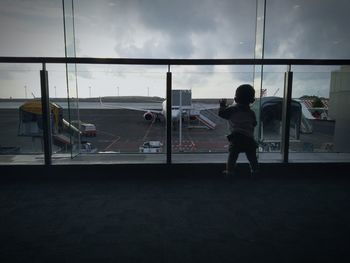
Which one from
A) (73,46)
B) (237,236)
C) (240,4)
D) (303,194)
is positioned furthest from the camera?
(240,4)

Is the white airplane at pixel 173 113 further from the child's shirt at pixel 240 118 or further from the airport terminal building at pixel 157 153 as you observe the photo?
the child's shirt at pixel 240 118

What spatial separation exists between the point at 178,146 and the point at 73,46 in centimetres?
292

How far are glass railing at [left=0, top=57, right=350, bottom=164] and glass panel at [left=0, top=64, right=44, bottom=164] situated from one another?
2cm

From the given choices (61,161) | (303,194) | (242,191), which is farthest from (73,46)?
(303,194)

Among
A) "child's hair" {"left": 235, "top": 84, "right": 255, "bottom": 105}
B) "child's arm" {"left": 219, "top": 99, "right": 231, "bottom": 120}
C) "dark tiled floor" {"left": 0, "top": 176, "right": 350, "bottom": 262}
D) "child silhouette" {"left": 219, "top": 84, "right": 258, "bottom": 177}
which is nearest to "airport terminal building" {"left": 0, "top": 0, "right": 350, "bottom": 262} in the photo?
"dark tiled floor" {"left": 0, "top": 176, "right": 350, "bottom": 262}

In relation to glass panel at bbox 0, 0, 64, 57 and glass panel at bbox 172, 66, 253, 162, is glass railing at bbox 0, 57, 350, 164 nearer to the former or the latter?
glass panel at bbox 172, 66, 253, 162

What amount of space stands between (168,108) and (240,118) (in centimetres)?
132

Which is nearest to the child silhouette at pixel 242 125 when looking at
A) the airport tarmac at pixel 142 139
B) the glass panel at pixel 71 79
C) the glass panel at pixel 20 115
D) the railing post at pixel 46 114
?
the airport tarmac at pixel 142 139

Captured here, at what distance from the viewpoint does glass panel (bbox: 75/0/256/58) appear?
651cm

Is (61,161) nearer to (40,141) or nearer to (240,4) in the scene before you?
(40,141)

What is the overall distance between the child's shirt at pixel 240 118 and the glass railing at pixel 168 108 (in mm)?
948

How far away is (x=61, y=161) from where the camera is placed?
4121 millimetres

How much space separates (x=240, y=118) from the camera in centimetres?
335

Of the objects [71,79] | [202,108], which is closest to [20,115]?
[71,79]
